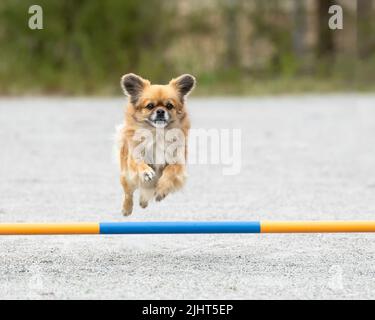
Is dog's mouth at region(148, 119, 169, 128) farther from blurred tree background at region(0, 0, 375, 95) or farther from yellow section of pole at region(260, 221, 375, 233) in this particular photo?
blurred tree background at region(0, 0, 375, 95)

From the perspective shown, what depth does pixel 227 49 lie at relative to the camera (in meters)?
21.1

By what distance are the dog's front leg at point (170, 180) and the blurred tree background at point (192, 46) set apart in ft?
41.0

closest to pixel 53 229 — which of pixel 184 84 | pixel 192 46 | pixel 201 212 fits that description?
pixel 184 84

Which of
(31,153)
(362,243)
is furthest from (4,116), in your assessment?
(362,243)

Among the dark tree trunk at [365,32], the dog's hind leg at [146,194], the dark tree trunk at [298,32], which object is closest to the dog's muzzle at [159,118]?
the dog's hind leg at [146,194]

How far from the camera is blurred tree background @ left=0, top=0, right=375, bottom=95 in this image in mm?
18688

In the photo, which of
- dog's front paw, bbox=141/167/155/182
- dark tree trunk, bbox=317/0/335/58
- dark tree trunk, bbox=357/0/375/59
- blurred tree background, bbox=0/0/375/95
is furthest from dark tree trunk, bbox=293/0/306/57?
dog's front paw, bbox=141/167/155/182

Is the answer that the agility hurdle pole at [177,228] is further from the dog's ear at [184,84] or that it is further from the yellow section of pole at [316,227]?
the dog's ear at [184,84]

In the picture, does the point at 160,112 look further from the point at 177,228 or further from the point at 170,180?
the point at 177,228

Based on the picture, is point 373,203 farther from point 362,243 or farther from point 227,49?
point 227,49

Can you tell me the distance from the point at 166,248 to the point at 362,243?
1.20 m

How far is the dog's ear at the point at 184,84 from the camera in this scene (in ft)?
17.0

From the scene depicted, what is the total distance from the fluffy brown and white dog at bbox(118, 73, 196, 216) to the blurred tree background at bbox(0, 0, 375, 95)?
12.3m

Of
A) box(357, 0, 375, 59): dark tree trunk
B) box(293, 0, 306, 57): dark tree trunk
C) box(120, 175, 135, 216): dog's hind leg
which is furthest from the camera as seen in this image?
box(357, 0, 375, 59): dark tree trunk
